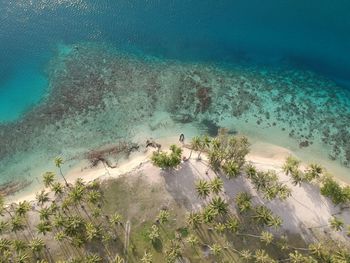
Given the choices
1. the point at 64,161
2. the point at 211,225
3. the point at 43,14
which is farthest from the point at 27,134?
the point at 211,225

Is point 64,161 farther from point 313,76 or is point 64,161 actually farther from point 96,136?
point 313,76

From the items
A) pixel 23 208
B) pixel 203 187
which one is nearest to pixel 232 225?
pixel 203 187

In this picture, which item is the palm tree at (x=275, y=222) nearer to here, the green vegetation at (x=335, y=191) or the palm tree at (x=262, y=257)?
the palm tree at (x=262, y=257)

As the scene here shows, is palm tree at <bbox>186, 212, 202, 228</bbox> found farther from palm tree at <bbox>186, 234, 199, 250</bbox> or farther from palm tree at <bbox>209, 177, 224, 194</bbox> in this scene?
palm tree at <bbox>209, 177, 224, 194</bbox>

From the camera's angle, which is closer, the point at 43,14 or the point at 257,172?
the point at 257,172

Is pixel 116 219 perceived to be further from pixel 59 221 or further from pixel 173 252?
pixel 173 252
